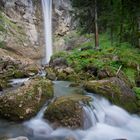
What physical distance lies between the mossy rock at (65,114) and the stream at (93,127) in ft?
0.70

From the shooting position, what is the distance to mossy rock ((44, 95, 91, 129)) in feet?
33.0

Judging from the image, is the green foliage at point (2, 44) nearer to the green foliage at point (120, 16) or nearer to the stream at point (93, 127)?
the green foliage at point (120, 16)

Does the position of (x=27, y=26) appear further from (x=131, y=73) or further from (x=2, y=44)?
(x=131, y=73)

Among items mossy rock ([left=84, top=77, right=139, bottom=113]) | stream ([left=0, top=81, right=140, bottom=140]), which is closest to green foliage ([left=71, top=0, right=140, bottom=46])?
mossy rock ([left=84, top=77, right=139, bottom=113])

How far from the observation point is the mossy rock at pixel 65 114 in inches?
396

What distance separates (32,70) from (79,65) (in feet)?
13.9

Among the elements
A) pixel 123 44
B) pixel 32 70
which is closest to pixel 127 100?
pixel 32 70

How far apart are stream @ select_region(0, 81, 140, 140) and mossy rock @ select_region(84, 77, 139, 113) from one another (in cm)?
43

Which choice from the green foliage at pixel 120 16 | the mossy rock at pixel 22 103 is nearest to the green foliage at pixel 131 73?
the mossy rock at pixel 22 103

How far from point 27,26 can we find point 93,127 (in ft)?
87.5

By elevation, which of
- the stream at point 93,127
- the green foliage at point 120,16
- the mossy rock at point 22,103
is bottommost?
the stream at point 93,127

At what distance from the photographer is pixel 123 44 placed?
967 inches

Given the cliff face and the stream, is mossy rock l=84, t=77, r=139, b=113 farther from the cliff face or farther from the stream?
the cliff face

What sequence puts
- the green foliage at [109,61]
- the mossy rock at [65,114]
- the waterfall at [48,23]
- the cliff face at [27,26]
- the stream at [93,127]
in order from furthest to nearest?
the waterfall at [48,23], the cliff face at [27,26], the green foliage at [109,61], the mossy rock at [65,114], the stream at [93,127]
